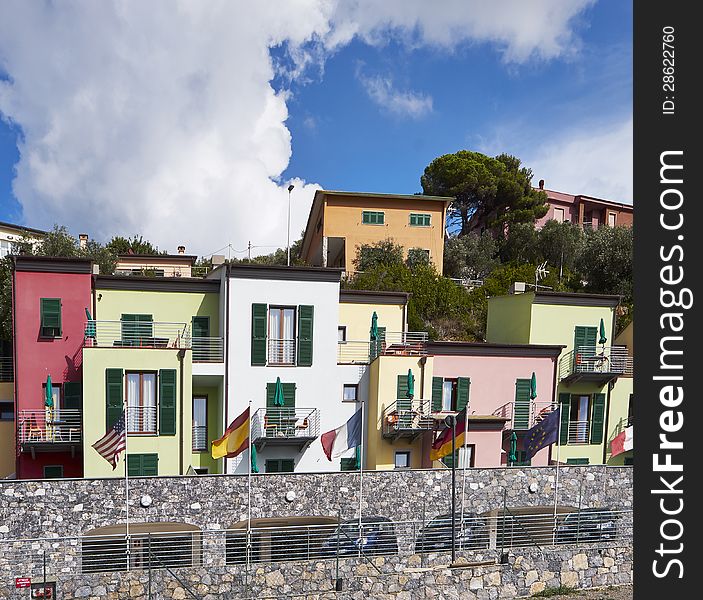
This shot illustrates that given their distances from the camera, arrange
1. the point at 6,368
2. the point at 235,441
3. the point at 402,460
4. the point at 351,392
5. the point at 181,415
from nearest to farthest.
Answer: the point at 235,441 < the point at 181,415 < the point at 402,460 < the point at 351,392 < the point at 6,368

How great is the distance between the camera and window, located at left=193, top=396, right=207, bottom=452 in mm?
21047

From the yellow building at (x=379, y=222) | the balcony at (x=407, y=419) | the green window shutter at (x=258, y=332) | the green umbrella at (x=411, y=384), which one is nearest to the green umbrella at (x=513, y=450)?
the balcony at (x=407, y=419)

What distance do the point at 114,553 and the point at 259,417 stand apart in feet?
21.6

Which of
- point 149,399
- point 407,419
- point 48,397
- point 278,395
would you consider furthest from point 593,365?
point 48,397

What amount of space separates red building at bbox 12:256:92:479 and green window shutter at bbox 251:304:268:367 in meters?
6.02

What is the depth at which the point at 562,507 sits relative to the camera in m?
19.2

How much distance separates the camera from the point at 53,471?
2008 centimetres

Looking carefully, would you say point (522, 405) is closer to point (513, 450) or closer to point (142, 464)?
point (513, 450)

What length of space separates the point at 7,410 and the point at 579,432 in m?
24.4

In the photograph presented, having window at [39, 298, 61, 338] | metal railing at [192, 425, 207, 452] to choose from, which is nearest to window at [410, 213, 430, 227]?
metal railing at [192, 425, 207, 452]

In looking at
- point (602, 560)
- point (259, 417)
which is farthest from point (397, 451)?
point (602, 560)
